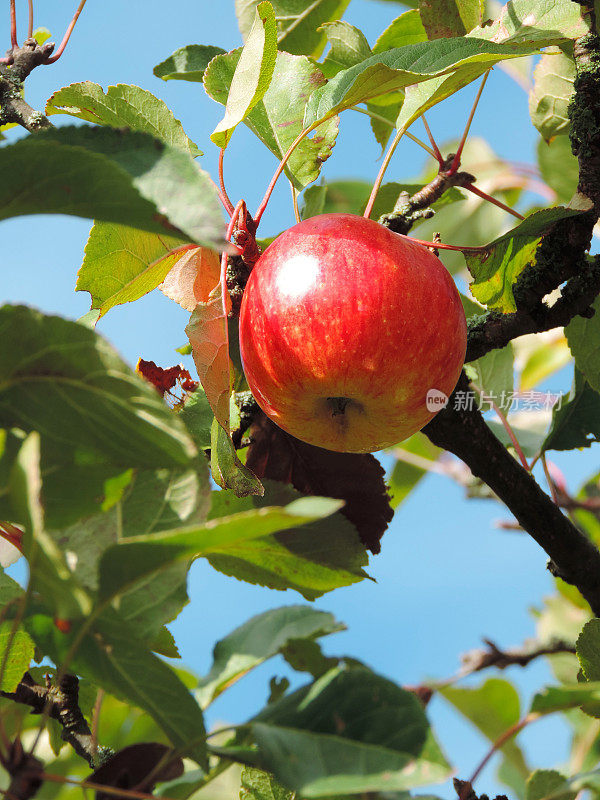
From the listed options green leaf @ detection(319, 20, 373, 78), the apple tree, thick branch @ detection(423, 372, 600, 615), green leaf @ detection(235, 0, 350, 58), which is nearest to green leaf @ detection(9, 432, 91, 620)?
the apple tree

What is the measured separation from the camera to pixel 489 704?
201cm

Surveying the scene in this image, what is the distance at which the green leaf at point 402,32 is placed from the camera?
1.48 meters

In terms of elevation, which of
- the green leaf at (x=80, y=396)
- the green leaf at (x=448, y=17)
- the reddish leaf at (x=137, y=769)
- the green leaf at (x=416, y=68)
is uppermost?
the green leaf at (x=448, y=17)

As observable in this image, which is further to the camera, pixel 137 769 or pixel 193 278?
pixel 193 278

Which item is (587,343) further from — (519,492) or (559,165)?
(559,165)

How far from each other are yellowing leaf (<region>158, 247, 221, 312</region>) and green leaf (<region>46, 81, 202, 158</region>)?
15cm

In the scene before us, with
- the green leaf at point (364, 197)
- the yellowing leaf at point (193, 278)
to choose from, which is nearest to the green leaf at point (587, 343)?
the green leaf at point (364, 197)

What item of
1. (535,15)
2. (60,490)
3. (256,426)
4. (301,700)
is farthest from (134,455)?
(535,15)

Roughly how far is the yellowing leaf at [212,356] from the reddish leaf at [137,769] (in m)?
0.41

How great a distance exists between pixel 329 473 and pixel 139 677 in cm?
57

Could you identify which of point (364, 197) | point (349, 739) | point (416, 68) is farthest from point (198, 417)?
point (364, 197)

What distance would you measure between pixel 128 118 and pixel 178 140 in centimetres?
8

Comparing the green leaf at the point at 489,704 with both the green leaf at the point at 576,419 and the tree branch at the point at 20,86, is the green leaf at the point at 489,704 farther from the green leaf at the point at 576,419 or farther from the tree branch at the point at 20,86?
the tree branch at the point at 20,86

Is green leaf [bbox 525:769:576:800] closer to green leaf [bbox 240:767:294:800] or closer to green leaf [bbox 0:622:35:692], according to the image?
green leaf [bbox 240:767:294:800]
